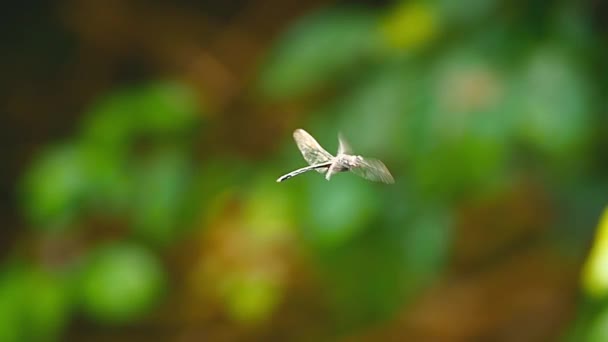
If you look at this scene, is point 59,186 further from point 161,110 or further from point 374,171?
point 374,171

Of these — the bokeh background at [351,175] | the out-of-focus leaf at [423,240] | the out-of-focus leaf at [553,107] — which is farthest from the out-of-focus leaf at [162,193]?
the out-of-focus leaf at [553,107]

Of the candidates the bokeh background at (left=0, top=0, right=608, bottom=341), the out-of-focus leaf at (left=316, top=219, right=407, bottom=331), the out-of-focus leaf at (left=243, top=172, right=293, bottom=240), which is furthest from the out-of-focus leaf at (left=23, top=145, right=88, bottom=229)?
the out-of-focus leaf at (left=316, top=219, right=407, bottom=331)

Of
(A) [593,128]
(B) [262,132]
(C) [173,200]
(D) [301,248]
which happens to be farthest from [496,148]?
(B) [262,132]

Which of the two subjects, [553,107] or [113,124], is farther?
[113,124]

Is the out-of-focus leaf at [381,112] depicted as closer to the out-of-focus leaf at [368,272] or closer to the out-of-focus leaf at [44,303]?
the out-of-focus leaf at [368,272]

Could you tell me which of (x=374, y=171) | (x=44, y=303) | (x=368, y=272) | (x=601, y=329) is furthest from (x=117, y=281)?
(x=374, y=171)

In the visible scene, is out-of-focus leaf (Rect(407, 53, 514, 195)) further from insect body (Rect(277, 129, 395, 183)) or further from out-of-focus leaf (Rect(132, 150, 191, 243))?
insect body (Rect(277, 129, 395, 183))
